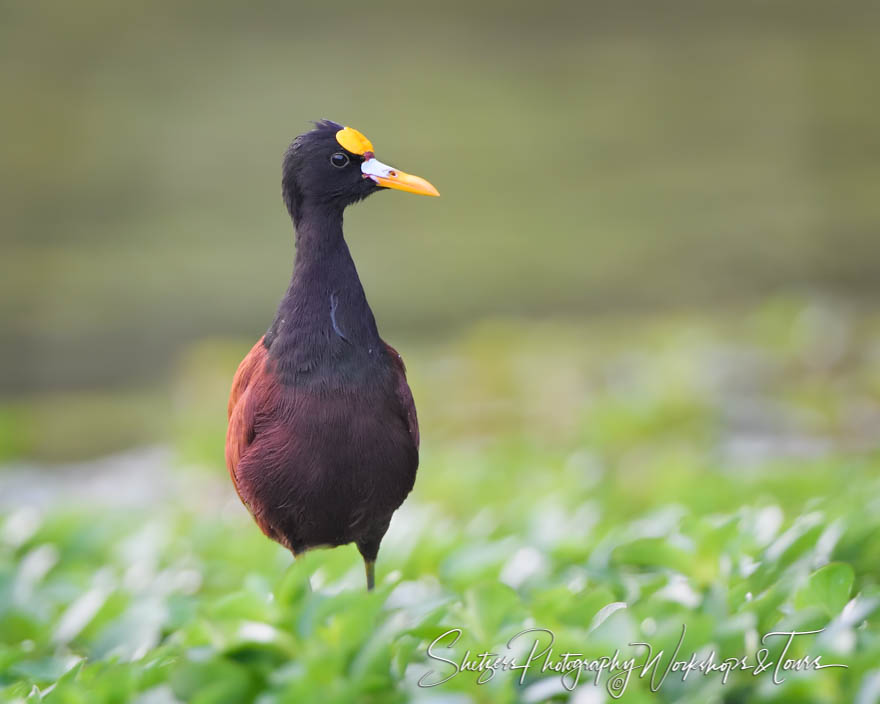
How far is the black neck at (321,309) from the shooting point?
1.39 meters

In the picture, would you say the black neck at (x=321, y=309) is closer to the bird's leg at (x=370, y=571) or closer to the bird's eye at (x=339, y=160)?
the bird's eye at (x=339, y=160)

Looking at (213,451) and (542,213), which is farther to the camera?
(542,213)

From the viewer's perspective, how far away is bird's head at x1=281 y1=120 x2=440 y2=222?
1395mm

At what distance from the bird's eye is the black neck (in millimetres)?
70

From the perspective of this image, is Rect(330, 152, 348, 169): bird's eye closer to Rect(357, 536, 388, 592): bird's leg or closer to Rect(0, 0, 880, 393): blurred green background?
Rect(357, 536, 388, 592): bird's leg

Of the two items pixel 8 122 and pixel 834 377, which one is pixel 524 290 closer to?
pixel 834 377

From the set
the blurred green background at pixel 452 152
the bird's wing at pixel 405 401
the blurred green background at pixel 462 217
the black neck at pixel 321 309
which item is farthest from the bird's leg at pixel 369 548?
the blurred green background at pixel 452 152

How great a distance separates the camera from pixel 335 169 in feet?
4.58

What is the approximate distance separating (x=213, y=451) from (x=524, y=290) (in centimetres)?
434

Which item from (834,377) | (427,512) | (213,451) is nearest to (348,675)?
(427,512)

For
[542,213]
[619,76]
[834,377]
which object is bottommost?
[834,377]

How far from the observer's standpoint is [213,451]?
15.8ft

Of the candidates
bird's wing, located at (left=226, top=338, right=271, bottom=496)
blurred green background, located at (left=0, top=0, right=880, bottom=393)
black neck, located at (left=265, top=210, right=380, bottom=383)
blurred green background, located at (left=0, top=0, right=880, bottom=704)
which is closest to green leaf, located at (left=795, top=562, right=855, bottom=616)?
black neck, located at (left=265, top=210, right=380, bottom=383)

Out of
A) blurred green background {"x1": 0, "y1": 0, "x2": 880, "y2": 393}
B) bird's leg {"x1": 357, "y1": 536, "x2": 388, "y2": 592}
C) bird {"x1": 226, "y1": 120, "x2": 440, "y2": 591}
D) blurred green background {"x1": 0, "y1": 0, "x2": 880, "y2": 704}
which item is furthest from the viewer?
blurred green background {"x1": 0, "y1": 0, "x2": 880, "y2": 393}
